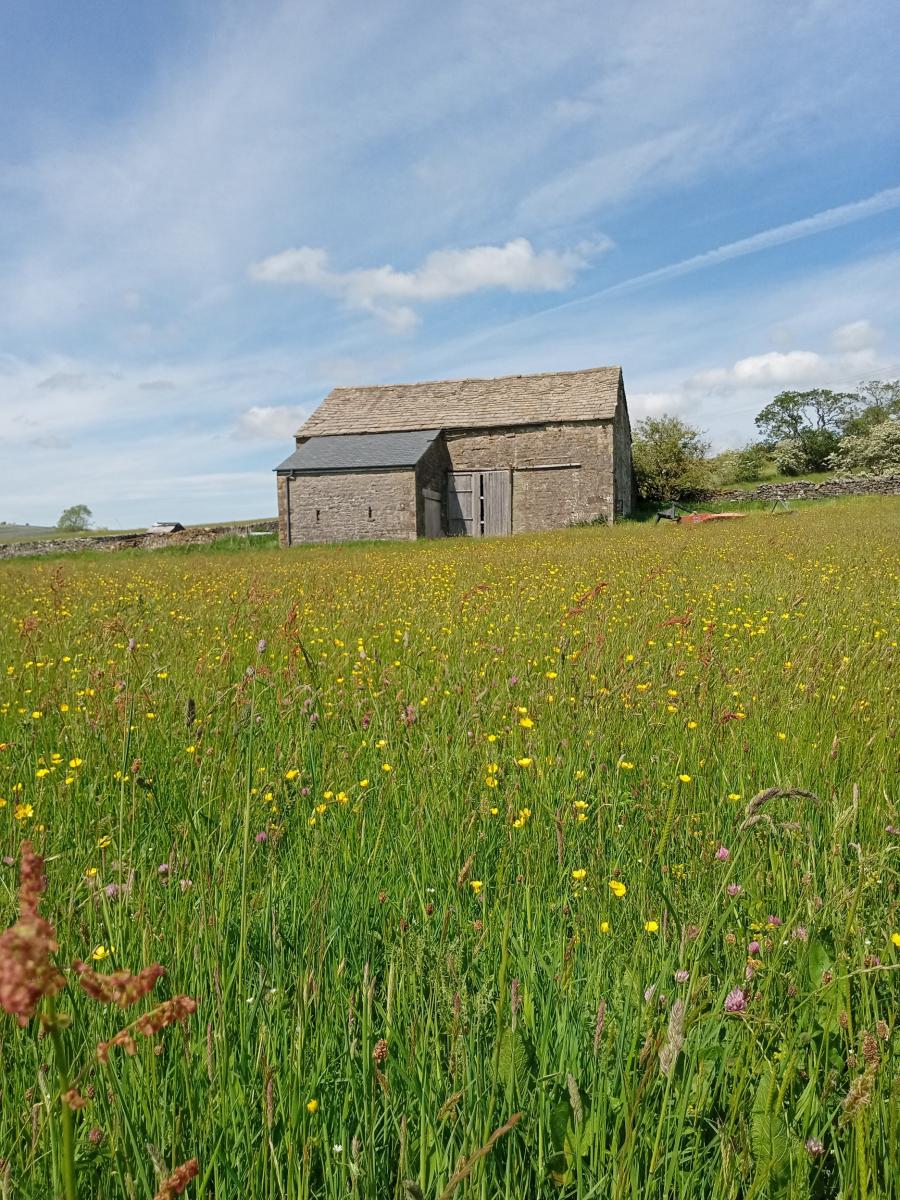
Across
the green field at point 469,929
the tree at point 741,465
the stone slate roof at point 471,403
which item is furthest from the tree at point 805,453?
the green field at point 469,929

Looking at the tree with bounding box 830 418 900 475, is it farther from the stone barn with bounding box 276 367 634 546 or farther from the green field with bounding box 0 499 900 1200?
the green field with bounding box 0 499 900 1200

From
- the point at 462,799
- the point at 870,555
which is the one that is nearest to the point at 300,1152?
the point at 462,799

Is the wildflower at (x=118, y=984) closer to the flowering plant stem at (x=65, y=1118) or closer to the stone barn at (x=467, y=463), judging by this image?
the flowering plant stem at (x=65, y=1118)

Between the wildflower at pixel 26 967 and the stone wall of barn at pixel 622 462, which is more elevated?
the stone wall of barn at pixel 622 462

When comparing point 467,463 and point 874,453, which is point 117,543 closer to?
point 467,463

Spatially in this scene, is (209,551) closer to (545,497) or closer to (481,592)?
(545,497)

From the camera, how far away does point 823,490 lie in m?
42.5

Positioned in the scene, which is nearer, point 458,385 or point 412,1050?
point 412,1050

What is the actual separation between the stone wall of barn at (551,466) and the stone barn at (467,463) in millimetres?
45

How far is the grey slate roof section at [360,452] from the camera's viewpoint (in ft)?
102

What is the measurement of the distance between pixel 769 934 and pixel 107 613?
24.6 feet

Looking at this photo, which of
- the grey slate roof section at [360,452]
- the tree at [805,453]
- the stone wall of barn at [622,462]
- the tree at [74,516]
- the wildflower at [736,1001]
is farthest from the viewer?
the tree at [74,516]

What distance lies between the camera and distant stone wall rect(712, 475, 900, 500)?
41.8 meters

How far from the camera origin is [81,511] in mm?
115062
